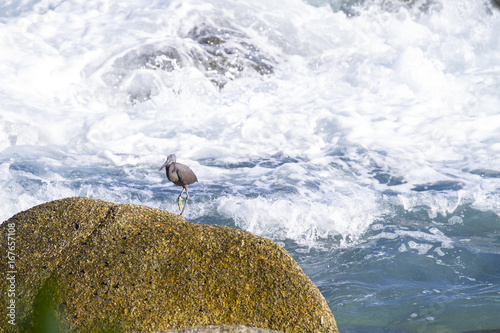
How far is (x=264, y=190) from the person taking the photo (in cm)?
711

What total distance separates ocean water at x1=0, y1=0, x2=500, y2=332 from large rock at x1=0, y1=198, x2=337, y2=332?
5.34ft

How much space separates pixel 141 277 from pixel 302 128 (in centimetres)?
668

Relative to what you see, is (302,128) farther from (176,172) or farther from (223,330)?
(223,330)

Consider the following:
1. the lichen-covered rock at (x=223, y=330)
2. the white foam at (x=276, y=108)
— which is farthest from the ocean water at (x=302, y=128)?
the lichen-covered rock at (x=223, y=330)

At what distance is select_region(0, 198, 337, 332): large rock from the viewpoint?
295 cm

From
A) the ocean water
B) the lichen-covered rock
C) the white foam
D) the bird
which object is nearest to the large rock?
the lichen-covered rock

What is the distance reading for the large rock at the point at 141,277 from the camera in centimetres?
295

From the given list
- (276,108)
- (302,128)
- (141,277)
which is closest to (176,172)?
(141,277)

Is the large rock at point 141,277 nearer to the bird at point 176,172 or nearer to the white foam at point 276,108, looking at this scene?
the bird at point 176,172

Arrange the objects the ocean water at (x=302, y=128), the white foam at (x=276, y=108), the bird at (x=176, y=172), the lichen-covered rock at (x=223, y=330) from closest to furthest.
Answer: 1. the lichen-covered rock at (x=223, y=330)
2. the bird at (x=176, y=172)
3. the ocean water at (x=302, y=128)
4. the white foam at (x=276, y=108)

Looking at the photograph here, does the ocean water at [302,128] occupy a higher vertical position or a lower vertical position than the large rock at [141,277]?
lower

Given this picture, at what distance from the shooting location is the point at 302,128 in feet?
30.8

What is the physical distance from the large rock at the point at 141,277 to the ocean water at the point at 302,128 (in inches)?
64.1

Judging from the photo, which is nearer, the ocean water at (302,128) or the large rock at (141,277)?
the large rock at (141,277)
